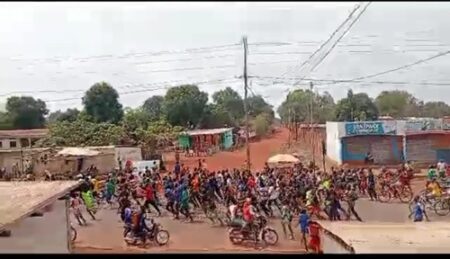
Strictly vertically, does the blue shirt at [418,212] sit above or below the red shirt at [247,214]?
below

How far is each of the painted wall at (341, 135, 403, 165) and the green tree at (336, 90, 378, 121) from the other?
7.47m

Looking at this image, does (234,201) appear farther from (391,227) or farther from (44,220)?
(391,227)

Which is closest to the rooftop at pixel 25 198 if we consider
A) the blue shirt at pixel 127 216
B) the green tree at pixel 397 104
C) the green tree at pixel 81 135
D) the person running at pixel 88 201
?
the blue shirt at pixel 127 216

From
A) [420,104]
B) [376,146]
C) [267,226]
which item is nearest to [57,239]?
[267,226]

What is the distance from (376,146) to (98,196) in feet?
43.2

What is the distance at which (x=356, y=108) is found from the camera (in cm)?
3266

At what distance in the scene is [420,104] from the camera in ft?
111

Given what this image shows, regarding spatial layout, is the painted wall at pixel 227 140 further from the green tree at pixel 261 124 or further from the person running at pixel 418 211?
the person running at pixel 418 211

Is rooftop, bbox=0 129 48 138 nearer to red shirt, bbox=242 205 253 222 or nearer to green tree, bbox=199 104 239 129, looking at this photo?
green tree, bbox=199 104 239 129

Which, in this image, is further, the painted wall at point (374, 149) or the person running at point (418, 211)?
the painted wall at point (374, 149)

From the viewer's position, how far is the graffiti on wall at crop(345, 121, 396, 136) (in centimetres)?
2334

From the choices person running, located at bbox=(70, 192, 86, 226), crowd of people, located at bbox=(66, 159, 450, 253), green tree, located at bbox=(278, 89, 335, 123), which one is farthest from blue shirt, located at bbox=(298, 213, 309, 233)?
green tree, located at bbox=(278, 89, 335, 123)

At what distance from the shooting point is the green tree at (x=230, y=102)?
3350cm

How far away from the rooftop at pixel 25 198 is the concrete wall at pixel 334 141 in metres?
14.6
